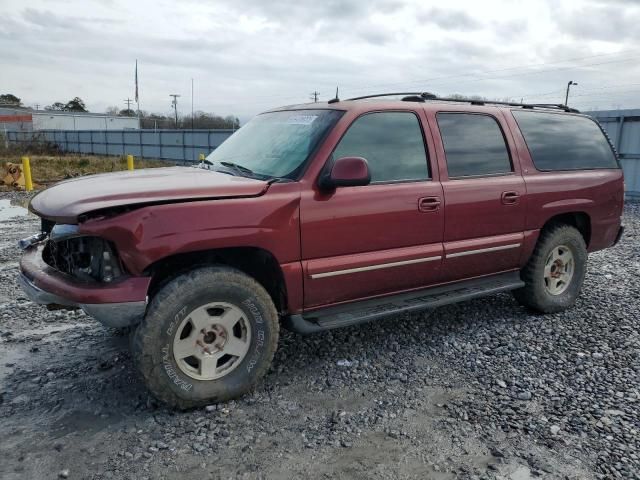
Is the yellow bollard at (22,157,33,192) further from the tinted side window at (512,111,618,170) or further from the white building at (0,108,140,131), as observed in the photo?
the white building at (0,108,140,131)

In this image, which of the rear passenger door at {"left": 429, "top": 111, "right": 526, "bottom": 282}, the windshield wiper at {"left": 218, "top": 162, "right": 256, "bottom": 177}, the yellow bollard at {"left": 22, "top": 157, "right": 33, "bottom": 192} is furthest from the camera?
the yellow bollard at {"left": 22, "top": 157, "right": 33, "bottom": 192}

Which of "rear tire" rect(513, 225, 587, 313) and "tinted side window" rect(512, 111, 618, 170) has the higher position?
"tinted side window" rect(512, 111, 618, 170)

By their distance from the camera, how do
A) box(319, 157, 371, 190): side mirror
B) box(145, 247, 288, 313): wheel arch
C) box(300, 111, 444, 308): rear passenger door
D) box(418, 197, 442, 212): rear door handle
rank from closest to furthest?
box(145, 247, 288, 313): wheel arch
box(319, 157, 371, 190): side mirror
box(300, 111, 444, 308): rear passenger door
box(418, 197, 442, 212): rear door handle

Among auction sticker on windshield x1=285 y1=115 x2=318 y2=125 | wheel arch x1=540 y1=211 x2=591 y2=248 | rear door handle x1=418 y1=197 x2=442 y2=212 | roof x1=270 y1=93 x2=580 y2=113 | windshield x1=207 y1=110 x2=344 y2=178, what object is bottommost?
wheel arch x1=540 y1=211 x2=591 y2=248

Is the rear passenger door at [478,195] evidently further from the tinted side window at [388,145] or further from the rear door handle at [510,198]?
the tinted side window at [388,145]

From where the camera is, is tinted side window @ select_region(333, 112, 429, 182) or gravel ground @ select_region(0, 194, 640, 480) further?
tinted side window @ select_region(333, 112, 429, 182)

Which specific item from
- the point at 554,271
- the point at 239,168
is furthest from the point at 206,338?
the point at 554,271

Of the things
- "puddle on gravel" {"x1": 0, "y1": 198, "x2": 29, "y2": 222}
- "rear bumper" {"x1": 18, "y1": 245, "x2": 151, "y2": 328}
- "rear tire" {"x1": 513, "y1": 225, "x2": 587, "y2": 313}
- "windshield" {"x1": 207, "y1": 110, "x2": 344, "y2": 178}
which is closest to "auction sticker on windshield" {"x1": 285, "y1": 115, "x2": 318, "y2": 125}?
"windshield" {"x1": 207, "y1": 110, "x2": 344, "y2": 178}

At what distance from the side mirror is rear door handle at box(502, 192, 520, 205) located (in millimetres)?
1528

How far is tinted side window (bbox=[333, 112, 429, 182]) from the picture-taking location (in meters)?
3.72

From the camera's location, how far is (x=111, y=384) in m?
3.54

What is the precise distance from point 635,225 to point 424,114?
747 centimetres

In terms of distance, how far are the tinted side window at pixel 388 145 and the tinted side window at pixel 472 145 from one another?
0.87 ft

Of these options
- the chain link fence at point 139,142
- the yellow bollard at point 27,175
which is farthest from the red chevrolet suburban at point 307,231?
the chain link fence at point 139,142
